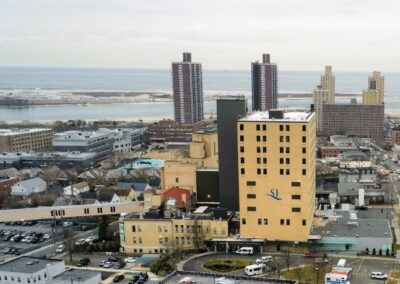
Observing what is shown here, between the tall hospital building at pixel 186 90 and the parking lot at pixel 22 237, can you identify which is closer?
the parking lot at pixel 22 237

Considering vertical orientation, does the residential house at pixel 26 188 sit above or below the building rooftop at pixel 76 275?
above

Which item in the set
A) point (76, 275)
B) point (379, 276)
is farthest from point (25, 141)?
point (379, 276)

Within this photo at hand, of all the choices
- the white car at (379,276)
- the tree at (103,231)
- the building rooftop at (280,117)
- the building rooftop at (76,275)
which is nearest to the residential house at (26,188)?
the tree at (103,231)

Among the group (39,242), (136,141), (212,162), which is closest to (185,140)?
(136,141)

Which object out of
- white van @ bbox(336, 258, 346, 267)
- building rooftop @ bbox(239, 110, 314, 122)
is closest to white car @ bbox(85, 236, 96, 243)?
building rooftop @ bbox(239, 110, 314, 122)

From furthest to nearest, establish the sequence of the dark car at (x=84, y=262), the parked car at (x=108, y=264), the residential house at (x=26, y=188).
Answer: the residential house at (x=26, y=188) < the dark car at (x=84, y=262) < the parked car at (x=108, y=264)

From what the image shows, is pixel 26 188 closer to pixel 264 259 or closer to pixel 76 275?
pixel 76 275

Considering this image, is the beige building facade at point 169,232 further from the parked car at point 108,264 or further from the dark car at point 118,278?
the dark car at point 118,278

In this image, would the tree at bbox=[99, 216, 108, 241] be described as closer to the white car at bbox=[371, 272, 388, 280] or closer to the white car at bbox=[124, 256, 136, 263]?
the white car at bbox=[124, 256, 136, 263]
